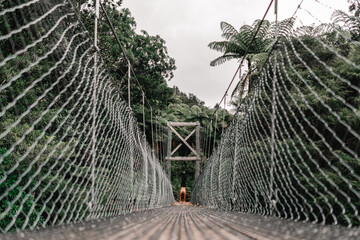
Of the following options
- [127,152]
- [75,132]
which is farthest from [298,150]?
[127,152]

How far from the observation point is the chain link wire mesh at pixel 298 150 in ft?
3.49

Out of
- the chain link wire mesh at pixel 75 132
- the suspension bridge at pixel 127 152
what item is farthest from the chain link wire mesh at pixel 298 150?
the chain link wire mesh at pixel 75 132

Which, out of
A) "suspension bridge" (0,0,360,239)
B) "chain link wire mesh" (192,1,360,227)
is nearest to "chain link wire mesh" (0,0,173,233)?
"suspension bridge" (0,0,360,239)

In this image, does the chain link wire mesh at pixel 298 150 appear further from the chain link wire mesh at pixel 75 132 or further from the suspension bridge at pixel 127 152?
the chain link wire mesh at pixel 75 132

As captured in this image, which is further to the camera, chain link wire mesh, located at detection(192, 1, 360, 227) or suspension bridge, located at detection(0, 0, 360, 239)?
chain link wire mesh, located at detection(192, 1, 360, 227)

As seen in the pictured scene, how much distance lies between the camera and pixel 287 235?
0.63 meters

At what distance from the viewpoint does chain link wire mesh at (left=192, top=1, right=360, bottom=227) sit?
1.06m

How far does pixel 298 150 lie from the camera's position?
1164 millimetres

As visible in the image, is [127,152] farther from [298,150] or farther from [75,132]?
[298,150]

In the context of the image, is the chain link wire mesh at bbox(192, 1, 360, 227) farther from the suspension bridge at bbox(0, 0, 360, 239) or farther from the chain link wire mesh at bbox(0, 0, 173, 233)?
the chain link wire mesh at bbox(0, 0, 173, 233)

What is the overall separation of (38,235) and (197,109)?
390 inches

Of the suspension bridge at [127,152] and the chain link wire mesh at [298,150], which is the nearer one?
the suspension bridge at [127,152]

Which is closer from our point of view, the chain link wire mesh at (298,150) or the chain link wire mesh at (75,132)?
the chain link wire mesh at (75,132)

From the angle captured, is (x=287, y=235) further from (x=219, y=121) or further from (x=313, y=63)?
(x=219, y=121)
